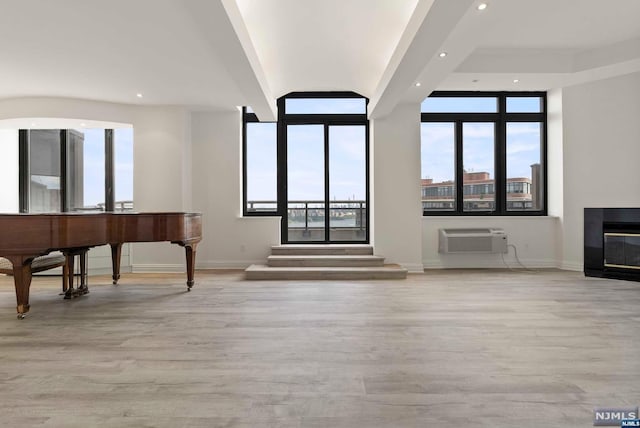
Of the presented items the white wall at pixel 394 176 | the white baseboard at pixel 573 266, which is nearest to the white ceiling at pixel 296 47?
the white wall at pixel 394 176

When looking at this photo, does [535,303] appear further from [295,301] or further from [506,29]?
[506,29]

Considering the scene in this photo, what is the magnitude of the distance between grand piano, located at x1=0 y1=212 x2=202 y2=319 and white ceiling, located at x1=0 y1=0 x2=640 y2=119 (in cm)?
181

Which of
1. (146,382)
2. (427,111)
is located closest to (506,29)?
(427,111)

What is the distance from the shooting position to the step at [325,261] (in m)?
5.50

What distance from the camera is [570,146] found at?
567 centimetres

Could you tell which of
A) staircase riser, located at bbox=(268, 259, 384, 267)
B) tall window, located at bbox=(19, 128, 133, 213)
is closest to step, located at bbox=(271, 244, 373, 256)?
staircase riser, located at bbox=(268, 259, 384, 267)

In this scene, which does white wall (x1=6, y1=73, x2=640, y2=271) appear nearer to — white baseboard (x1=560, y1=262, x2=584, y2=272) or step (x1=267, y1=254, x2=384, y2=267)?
white baseboard (x1=560, y1=262, x2=584, y2=272)

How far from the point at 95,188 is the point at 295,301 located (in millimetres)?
4523

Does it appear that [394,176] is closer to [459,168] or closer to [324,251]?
[459,168]

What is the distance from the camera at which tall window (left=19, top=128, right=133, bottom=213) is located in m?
6.08

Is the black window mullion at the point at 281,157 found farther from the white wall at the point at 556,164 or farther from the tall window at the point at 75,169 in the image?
the white wall at the point at 556,164

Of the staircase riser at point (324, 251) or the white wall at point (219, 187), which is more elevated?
the white wall at point (219, 187)

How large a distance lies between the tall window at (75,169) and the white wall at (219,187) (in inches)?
50.1

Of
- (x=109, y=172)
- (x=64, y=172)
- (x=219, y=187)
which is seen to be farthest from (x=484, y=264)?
(x=64, y=172)
